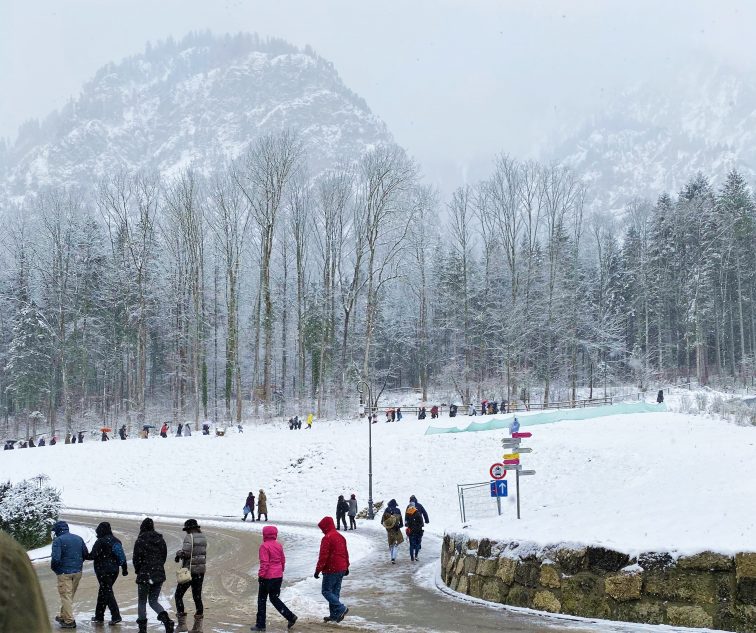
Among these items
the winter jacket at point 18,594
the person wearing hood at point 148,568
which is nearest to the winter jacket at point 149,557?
the person wearing hood at point 148,568

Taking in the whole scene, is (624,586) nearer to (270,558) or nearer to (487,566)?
(487,566)

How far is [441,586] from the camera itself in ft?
49.3

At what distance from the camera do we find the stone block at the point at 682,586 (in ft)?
33.1

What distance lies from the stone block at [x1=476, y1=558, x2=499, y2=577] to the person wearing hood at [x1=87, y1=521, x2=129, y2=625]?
6.03 meters

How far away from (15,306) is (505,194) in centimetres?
4384

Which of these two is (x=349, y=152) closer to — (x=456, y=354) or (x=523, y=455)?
(x=456, y=354)

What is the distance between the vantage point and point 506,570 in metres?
12.7

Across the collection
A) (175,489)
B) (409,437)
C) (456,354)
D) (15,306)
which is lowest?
(175,489)

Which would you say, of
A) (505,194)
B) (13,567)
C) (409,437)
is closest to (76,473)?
(409,437)

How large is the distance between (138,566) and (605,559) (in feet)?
22.6

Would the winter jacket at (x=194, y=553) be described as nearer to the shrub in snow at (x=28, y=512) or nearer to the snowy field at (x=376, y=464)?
the snowy field at (x=376, y=464)

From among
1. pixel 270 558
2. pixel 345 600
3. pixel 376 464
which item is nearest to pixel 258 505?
pixel 376 464

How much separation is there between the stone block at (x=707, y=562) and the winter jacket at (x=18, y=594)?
403 inches

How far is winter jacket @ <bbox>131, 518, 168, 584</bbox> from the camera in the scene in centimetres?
1098
